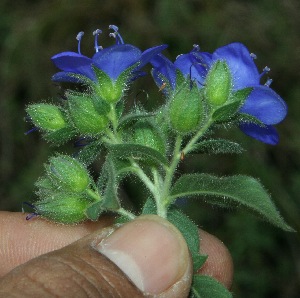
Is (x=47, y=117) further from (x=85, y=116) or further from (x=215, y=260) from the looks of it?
(x=215, y=260)

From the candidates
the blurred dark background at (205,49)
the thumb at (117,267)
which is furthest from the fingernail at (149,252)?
the blurred dark background at (205,49)

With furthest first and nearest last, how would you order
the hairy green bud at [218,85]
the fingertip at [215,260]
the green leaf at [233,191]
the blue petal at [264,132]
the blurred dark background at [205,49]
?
the blurred dark background at [205,49] → the fingertip at [215,260] → the blue petal at [264,132] → the hairy green bud at [218,85] → the green leaf at [233,191]

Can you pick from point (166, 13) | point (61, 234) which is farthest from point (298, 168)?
point (61, 234)

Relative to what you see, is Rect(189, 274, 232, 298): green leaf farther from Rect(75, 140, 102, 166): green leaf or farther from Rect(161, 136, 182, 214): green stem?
Rect(75, 140, 102, 166): green leaf

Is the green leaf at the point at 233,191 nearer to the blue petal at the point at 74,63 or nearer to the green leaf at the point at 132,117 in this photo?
the green leaf at the point at 132,117

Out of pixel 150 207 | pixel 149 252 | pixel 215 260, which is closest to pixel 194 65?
pixel 150 207

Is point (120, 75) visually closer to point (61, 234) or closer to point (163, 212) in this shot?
point (163, 212)

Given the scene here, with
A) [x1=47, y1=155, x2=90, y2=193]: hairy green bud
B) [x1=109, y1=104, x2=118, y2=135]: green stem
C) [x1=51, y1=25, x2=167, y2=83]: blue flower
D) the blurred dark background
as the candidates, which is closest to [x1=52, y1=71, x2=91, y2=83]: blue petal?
[x1=51, y1=25, x2=167, y2=83]: blue flower
